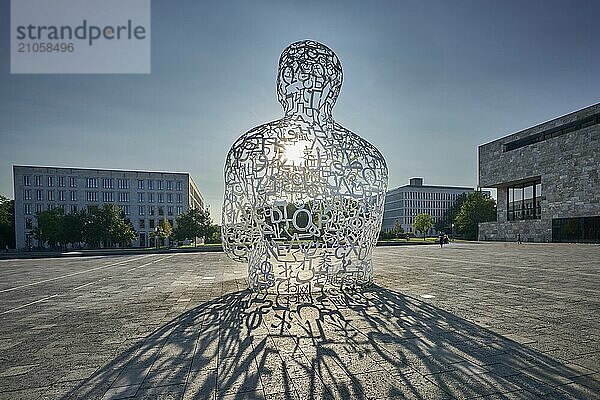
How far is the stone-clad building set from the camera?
116 feet

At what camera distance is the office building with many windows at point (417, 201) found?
319 feet

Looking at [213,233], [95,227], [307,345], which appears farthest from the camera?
[213,233]

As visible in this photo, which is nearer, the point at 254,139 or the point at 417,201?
the point at 254,139

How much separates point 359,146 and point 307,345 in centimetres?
512

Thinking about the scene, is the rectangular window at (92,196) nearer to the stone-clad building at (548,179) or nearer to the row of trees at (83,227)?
the row of trees at (83,227)

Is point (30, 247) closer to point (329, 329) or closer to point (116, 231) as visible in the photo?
point (116, 231)

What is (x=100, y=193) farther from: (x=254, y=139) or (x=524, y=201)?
(x=254, y=139)

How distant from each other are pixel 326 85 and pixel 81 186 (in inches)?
2608

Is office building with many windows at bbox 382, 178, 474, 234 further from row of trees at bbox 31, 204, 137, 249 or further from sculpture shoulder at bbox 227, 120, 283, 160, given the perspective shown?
sculpture shoulder at bbox 227, 120, 283, 160

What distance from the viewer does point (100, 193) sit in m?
65.5

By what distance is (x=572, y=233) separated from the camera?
1459 inches

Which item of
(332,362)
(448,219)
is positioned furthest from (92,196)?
(448,219)

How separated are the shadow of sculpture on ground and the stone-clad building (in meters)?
37.3

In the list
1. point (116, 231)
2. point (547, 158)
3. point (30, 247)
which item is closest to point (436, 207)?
point (547, 158)
